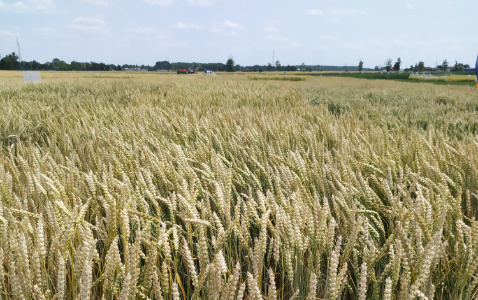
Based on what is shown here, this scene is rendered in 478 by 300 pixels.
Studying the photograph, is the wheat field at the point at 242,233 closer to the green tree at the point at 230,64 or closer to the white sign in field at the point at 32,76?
the white sign in field at the point at 32,76

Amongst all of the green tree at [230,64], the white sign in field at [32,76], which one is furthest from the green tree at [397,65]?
the white sign in field at [32,76]

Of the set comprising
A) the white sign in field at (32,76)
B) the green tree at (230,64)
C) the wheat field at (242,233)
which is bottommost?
the wheat field at (242,233)

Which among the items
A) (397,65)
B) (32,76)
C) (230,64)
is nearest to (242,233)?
(32,76)

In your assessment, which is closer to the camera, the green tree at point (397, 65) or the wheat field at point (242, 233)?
the wheat field at point (242, 233)

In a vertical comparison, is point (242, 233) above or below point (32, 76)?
below

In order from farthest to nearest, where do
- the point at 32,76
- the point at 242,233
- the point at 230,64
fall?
the point at 230,64, the point at 32,76, the point at 242,233

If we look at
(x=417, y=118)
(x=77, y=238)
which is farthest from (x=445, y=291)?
(x=417, y=118)

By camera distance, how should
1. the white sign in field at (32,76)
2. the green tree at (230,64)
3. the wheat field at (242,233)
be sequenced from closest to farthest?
1. the wheat field at (242,233)
2. the white sign in field at (32,76)
3. the green tree at (230,64)

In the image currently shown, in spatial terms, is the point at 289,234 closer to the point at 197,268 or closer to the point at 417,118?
the point at 197,268

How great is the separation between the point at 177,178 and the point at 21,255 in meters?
0.56

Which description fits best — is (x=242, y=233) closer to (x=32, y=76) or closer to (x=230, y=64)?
(x=32, y=76)

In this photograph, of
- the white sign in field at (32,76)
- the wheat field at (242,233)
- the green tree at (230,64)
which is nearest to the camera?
the wheat field at (242,233)

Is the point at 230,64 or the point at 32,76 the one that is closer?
the point at 32,76

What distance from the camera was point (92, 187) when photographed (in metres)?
1.03
